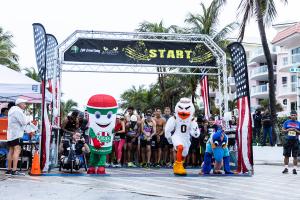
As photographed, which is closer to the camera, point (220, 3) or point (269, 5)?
point (269, 5)

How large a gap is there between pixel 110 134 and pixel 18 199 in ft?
15.7

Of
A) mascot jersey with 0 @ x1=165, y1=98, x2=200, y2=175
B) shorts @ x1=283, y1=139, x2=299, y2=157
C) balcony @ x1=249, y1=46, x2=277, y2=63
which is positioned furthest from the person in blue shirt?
balcony @ x1=249, y1=46, x2=277, y2=63

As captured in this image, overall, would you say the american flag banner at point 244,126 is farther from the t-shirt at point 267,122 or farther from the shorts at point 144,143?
the t-shirt at point 267,122

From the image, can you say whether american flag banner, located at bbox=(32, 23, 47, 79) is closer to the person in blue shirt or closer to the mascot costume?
the mascot costume

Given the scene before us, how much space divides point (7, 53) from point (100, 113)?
91.6 ft

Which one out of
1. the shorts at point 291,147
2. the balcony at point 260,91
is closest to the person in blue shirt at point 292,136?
the shorts at point 291,147

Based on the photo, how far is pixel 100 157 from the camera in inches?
467

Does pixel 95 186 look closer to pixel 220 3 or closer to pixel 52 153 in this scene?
pixel 52 153

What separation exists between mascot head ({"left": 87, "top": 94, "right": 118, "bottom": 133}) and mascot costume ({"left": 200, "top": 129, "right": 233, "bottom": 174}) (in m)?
2.61

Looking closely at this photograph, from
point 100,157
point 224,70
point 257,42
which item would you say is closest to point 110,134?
point 100,157

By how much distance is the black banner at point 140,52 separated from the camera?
54.0 ft

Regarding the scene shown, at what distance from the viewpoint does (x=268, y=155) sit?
2086 cm

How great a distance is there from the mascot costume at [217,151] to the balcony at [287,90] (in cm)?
4058

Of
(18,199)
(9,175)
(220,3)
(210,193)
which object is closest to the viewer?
(18,199)
